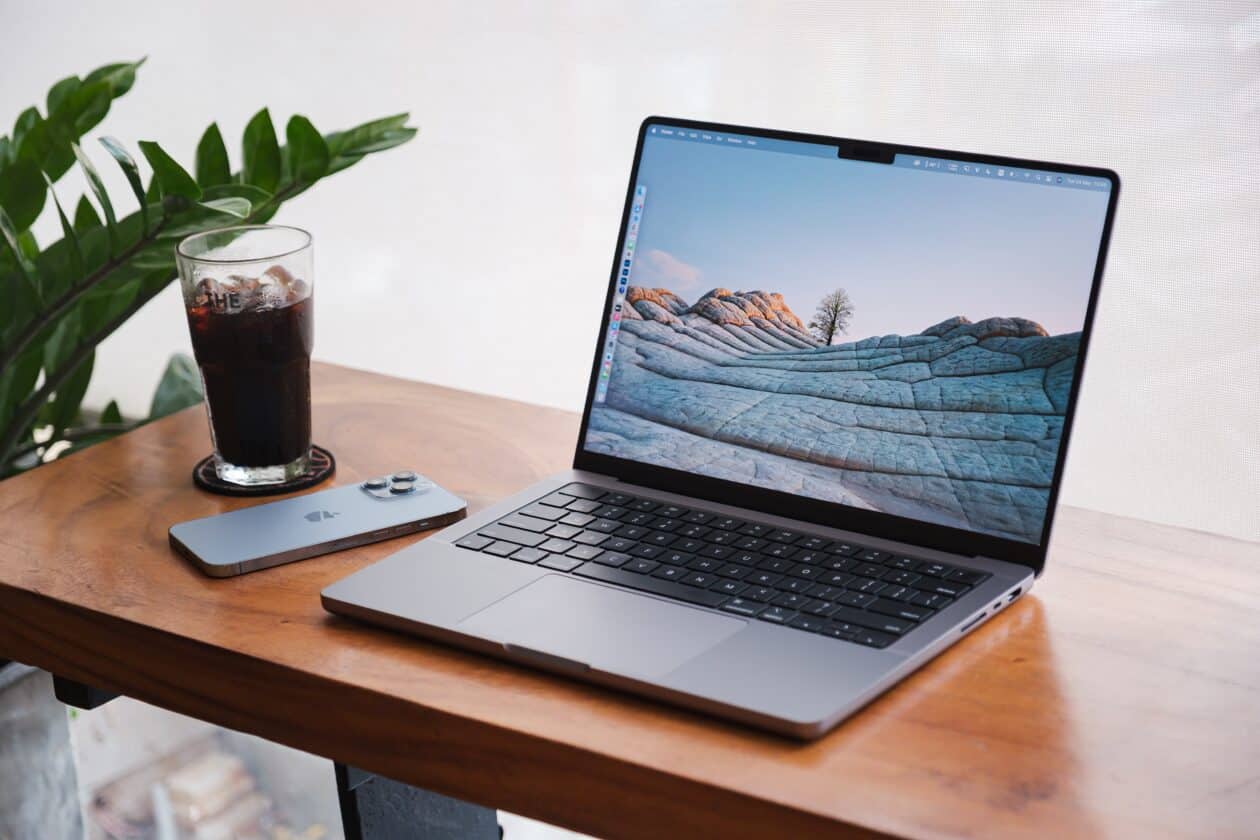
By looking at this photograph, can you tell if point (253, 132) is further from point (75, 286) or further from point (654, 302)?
point (654, 302)

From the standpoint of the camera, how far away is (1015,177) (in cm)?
85

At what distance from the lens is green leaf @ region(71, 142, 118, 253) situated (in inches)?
39.3

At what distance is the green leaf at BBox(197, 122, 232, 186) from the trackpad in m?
0.60

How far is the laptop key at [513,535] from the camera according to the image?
34.0 inches

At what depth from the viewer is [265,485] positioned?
1.01 m

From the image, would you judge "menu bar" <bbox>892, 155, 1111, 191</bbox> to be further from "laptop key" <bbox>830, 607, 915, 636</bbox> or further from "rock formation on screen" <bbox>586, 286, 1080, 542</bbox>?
"laptop key" <bbox>830, 607, 915, 636</bbox>

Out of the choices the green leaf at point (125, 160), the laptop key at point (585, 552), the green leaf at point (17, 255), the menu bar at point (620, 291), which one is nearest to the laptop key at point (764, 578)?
the laptop key at point (585, 552)

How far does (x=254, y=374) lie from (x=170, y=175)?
19 cm

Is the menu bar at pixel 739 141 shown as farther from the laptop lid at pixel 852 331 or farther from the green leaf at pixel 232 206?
the green leaf at pixel 232 206

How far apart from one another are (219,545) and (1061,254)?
596 mm

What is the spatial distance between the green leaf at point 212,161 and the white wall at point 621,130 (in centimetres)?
41

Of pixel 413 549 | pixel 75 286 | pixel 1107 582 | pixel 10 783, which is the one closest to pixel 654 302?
pixel 413 549

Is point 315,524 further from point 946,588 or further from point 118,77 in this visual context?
point 118,77

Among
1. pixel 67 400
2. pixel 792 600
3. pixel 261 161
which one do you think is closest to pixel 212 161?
pixel 261 161
